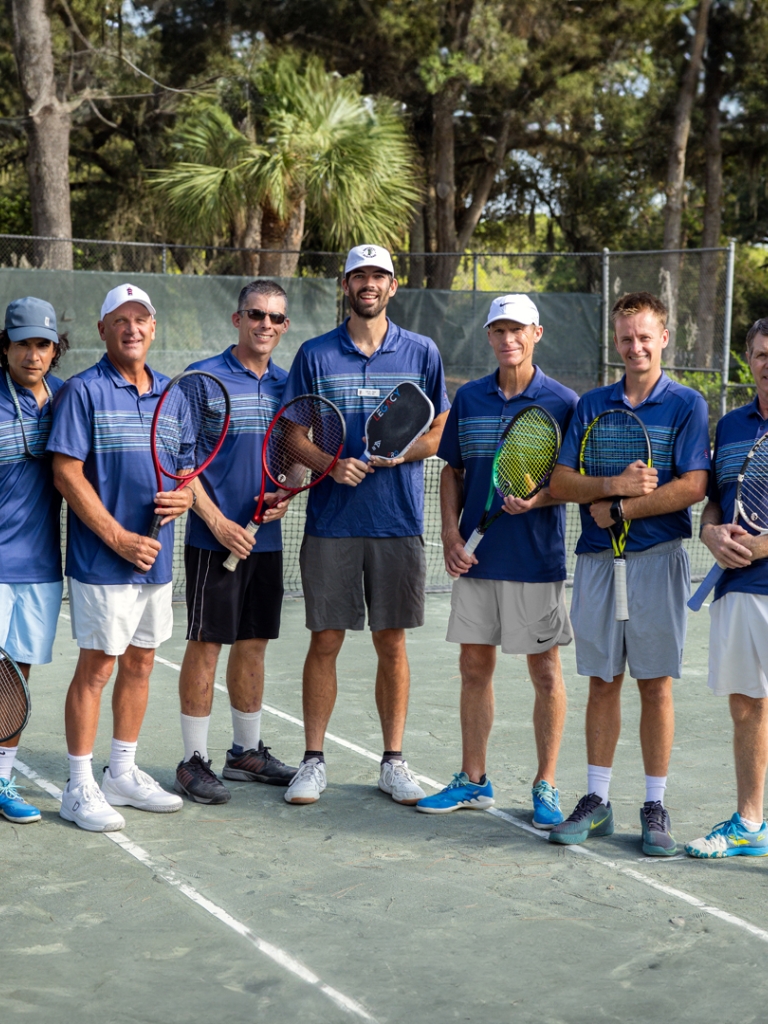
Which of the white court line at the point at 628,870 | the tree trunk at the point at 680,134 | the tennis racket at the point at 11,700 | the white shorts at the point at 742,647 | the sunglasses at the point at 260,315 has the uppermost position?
the tree trunk at the point at 680,134

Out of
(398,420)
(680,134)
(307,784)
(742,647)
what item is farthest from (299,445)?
(680,134)

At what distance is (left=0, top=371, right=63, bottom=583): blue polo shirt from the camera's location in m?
4.59

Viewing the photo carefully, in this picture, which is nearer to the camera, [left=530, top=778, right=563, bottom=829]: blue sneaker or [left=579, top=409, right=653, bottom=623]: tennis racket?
[left=579, top=409, right=653, bottom=623]: tennis racket

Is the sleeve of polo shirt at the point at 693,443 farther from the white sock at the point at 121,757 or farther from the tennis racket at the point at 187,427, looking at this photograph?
the white sock at the point at 121,757

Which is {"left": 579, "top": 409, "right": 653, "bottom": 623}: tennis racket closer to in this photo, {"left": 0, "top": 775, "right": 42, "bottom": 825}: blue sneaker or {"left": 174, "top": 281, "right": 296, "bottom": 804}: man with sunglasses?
{"left": 174, "top": 281, "right": 296, "bottom": 804}: man with sunglasses

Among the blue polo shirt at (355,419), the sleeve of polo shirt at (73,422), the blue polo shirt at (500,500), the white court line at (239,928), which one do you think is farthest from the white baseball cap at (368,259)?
the white court line at (239,928)

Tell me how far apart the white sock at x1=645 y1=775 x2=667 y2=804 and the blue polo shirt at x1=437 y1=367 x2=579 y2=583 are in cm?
86

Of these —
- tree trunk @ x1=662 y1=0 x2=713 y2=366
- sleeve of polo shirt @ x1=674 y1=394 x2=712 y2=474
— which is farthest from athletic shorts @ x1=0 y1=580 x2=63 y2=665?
tree trunk @ x1=662 y1=0 x2=713 y2=366

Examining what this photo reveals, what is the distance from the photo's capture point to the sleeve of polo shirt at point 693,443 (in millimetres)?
4422

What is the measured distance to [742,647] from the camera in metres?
4.37

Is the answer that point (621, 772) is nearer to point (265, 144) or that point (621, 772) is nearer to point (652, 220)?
point (265, 144)

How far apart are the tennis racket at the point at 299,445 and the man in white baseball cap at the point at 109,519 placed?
0.45 meters

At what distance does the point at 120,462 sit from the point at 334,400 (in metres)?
0.96

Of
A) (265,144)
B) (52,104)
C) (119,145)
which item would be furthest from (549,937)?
(119,145)
